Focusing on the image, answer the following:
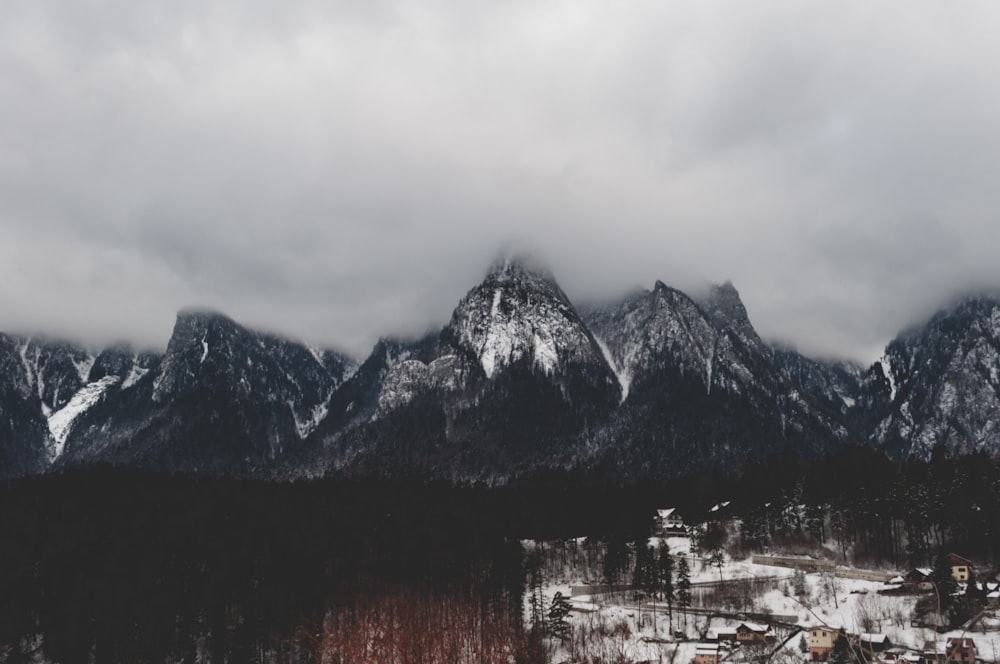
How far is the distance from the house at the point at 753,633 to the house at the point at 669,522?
48602 millimetres

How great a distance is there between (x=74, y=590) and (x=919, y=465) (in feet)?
418

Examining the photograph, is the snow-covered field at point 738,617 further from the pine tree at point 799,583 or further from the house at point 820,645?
the house at point 820,645

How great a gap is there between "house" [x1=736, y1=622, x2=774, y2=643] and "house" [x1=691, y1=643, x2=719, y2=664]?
12.1 feet

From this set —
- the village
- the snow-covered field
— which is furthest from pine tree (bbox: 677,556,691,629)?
the snow-covered field

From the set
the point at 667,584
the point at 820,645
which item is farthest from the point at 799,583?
the point at 667,584

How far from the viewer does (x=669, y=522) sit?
162875mm

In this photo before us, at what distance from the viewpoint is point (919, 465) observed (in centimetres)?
14075

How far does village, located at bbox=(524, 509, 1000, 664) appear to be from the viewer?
9081 centimetres

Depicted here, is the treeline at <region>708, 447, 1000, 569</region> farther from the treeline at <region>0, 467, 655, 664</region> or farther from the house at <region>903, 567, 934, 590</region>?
the treeline at <region>0, 467, 655, 664</region>

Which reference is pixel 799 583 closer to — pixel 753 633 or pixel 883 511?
pixel 753 633

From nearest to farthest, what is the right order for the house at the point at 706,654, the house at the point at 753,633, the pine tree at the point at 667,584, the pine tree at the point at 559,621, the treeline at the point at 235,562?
the house at the point at 706,654, the house at the point at 753,633, the pine tree at the point at 559,621, the treeline at the point at 235,562, the pine tree at the point at 667,584

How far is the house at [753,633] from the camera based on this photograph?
303 ft

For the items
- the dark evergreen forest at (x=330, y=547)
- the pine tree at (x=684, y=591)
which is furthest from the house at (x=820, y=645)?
the dark evergreen forest at (x=330, y=547)

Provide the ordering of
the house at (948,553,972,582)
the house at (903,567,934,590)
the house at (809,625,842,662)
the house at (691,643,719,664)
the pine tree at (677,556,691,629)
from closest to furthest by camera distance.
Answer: the house at (691,643,719,664) < the house at (809,625,842,662) < the house at (903,567,934,590) < the house at (948,553,972,582) < the pine tree at (677,556,691,629)
